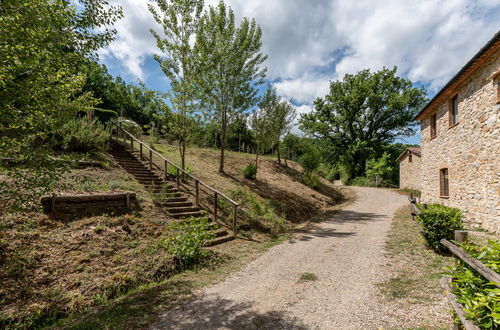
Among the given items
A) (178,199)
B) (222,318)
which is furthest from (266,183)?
(222,318)

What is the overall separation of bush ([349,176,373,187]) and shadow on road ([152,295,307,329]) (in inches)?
1162

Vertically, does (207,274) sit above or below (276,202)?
below

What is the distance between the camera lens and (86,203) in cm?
612

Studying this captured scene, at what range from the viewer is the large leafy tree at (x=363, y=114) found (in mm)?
31547

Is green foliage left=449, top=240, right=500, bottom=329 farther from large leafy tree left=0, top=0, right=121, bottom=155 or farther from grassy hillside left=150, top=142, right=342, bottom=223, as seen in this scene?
grassy hillside left=150, top=142, right=342, bottom=223

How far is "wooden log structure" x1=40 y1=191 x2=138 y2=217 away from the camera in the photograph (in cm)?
555

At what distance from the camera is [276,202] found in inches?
485

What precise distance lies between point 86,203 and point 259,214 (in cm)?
638

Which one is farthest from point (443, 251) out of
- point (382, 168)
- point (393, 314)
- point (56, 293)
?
point (382, 168)

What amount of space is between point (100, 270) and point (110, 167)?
6.11 meters

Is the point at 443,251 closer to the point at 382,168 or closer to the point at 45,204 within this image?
the point at 45,204

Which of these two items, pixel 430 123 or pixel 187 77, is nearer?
pixel 187 77

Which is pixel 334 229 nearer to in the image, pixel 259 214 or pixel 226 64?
pixel 259 214

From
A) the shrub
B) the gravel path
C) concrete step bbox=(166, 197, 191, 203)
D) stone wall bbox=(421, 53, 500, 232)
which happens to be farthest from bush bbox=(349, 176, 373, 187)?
concrete step bbox=(166, 197, 191, 203)
